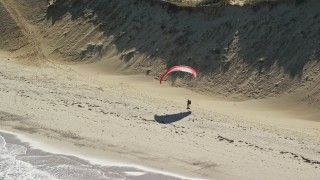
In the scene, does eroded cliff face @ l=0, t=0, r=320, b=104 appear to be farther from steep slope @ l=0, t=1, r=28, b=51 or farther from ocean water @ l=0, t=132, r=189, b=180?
ocean water @ l=0, t=132, r=189, b=180

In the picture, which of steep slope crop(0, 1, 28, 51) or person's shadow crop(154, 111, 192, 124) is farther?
steep slope crop(0, 1, 28, 51)

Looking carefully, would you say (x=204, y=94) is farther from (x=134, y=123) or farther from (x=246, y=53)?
(x=134, y=123)

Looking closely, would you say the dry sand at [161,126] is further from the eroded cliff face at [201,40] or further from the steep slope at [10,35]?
the steep slope at [10,35]

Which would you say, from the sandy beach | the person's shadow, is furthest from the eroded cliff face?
the person's shadow

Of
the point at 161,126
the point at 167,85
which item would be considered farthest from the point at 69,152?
the point at 167,85

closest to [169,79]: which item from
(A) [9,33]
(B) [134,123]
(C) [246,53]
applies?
(C) [246,53]

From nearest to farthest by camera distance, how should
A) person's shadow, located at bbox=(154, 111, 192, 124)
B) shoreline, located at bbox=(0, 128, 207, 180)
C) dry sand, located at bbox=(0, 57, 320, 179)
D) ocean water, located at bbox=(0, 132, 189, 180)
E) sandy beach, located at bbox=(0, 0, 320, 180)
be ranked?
ocean water, located at bbox=(0, 132, 189, 180) → shoreline, located at bbox=(0, 128, 207, 180) → dry sand, located at bbox=(0, 57, 320, 179) → sandy beach, located at bbox=(0, 0, 320, 180) → person's shadow, located at bbox=(154, 111, 192, 124)

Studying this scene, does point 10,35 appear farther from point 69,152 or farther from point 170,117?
point 69,152
